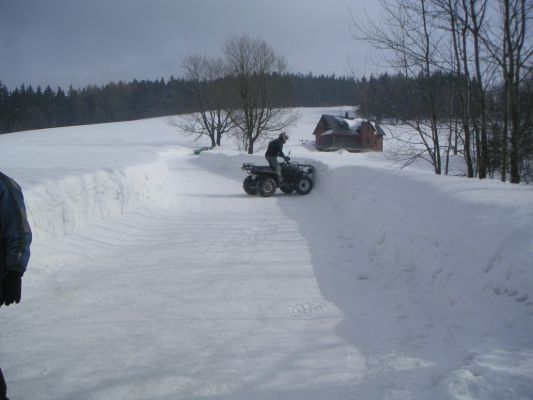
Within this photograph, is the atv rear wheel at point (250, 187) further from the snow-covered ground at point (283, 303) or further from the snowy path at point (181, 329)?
the snowy path at point (181, 329)

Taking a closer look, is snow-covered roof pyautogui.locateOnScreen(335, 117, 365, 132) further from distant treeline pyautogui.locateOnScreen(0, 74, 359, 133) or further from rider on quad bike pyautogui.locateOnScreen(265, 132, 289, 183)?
rider on quad bike pyautogui.locateOnScreen(265, 132, 289, 183)

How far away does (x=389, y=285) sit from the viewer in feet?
17.0

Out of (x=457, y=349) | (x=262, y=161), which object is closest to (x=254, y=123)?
(x=262, y=161)

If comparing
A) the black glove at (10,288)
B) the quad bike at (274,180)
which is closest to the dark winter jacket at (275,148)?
the quad bike at (274,180)

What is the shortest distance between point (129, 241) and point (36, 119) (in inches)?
3688

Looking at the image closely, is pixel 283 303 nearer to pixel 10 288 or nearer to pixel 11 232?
pixel 10 288

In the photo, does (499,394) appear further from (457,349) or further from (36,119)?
(36,119)

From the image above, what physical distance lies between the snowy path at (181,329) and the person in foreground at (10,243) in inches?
32.4

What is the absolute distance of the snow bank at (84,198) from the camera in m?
6.59

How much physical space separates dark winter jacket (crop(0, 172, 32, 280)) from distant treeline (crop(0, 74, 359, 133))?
77.2 metres

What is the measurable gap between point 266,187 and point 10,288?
10.9 meters

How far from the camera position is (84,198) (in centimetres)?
813

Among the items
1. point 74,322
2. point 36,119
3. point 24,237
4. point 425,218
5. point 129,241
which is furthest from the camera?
point 36,119

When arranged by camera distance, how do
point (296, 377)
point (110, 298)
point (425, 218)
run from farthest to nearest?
1. point (425, 218)
2. point (110, 298)
3. point (296, 377)
